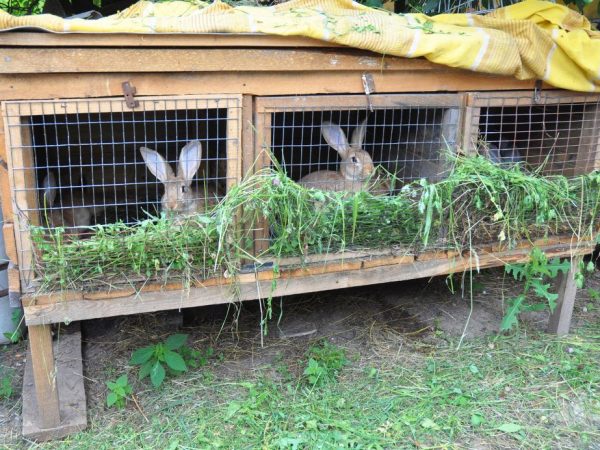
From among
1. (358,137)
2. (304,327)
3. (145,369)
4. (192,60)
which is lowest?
(304,327)

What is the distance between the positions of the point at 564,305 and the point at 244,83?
2.57 meters

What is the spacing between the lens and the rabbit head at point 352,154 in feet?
12.7

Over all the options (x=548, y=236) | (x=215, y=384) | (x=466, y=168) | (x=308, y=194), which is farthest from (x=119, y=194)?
(x=548, y=236)

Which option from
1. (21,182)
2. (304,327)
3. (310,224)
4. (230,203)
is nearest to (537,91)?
(310,224)

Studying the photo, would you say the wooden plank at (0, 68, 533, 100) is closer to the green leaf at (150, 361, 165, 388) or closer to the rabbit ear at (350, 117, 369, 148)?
the rabbit ear at (350, 117, 369, 148)

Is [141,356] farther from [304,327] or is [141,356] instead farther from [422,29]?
[422,29]

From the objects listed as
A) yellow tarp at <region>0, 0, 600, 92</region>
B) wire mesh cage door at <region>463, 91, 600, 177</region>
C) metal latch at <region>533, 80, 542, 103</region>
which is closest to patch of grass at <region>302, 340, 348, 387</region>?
wire mesh cage door at <region>463, 91, 600, 177</region>

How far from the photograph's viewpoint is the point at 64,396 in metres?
3.16

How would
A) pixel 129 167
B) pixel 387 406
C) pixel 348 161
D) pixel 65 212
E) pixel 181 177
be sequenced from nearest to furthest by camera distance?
pixel 387 406
pixel 181 177
pixel 348 161
pixel 65 212
pixel 129 167

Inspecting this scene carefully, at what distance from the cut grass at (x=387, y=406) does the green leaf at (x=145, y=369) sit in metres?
0.11

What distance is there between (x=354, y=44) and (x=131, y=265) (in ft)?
5.02

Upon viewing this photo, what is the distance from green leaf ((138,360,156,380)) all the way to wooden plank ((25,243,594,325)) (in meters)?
0.59

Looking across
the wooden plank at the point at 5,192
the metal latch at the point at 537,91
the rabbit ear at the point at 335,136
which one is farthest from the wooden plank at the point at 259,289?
the rabbit ear at the point at 335,136

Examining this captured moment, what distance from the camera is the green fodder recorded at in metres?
2.68
